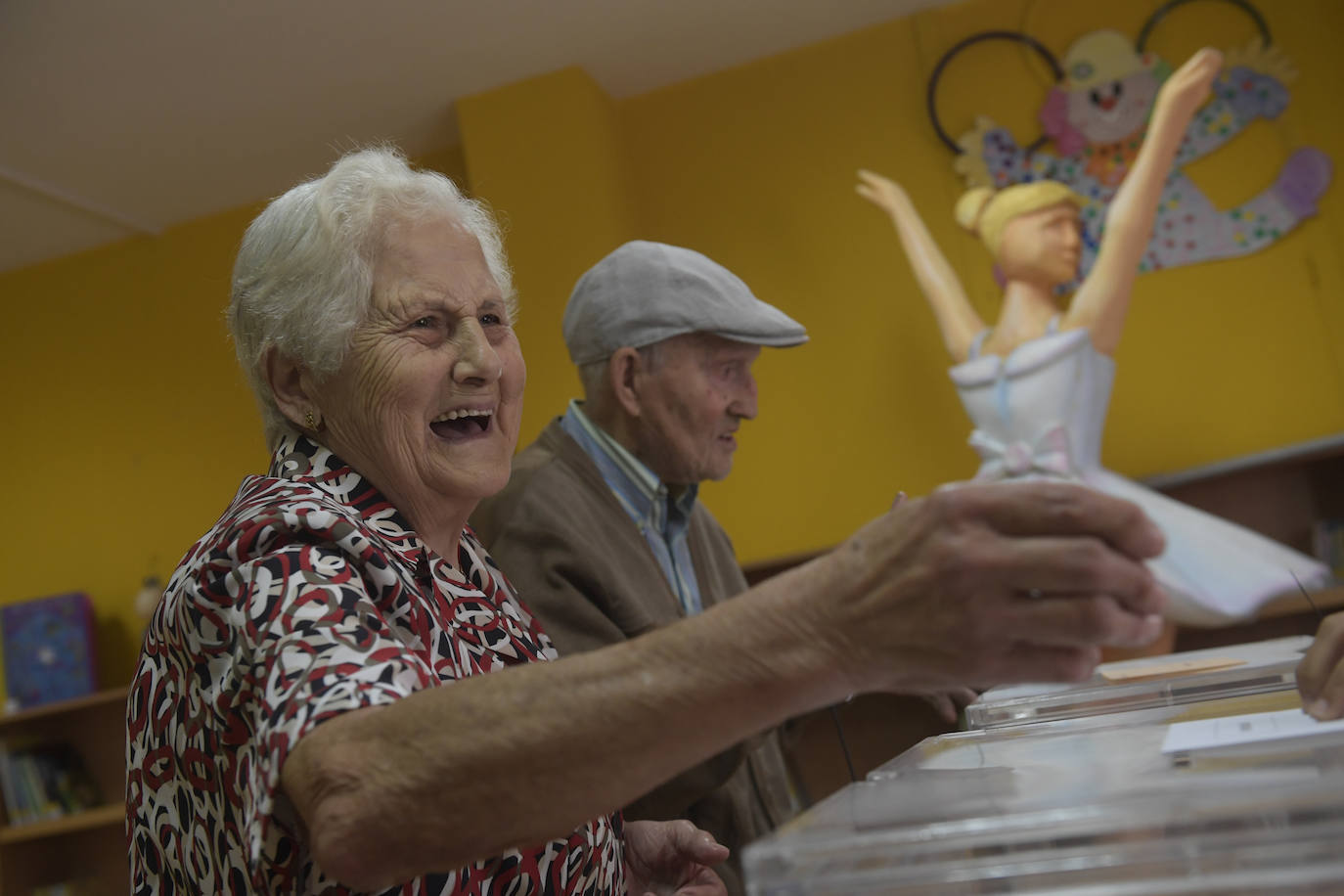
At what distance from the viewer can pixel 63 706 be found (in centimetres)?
366

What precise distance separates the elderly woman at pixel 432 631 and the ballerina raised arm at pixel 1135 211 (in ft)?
6.16

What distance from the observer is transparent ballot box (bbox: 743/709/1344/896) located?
0.39 m

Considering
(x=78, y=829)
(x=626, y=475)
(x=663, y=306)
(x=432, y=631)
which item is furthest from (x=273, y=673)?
(x=78, y=829)

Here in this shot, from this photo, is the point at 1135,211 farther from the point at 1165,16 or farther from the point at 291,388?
the point at 291,388

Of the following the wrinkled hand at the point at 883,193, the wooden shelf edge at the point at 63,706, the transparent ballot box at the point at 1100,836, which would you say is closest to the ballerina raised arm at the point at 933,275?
the wrinkled hand at the point at 883,193

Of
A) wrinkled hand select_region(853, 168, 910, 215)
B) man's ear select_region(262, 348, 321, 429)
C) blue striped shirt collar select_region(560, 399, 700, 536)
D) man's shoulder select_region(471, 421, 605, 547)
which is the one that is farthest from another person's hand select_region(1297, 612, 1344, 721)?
wrinkled hand select_region(853, 168, 910, 215)

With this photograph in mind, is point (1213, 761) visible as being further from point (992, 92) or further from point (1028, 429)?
point (992, 92)

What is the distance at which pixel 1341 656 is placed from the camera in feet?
2.20

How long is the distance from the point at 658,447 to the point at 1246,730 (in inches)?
46.1

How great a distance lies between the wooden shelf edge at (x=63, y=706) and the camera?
11.8 feet

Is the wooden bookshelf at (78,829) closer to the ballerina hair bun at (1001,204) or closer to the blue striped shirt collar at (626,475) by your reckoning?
the blue striped shirt collar at (626,475)

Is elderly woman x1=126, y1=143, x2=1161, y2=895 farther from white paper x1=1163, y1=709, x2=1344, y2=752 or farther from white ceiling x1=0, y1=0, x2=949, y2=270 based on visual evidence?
white ceiling x1=0, y1=0, x2=949, y2=270

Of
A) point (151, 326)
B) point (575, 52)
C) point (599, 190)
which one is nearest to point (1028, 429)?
point (599, 190)

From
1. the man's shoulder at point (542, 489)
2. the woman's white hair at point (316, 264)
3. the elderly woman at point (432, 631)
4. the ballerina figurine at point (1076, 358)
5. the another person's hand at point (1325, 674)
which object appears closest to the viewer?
the elderly woman at point (432, 631)
